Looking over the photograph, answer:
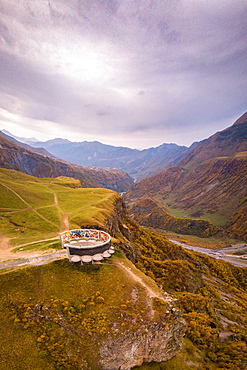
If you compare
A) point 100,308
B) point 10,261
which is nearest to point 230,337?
point 100,308

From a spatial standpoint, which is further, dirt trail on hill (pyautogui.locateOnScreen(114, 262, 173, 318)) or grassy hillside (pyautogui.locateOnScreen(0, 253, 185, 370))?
dirt trail on hill (pyautogui.locateOnScreen(114, 262, 173, 318))

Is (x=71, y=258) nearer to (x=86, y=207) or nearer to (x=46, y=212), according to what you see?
(x=46, y=212)

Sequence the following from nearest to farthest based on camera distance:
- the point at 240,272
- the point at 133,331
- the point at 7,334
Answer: the point at 7,334 → the point at 133,331 → the point at 240,272

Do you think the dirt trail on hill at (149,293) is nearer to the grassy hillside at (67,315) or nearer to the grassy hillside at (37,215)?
the grassy hillside at (67,315)

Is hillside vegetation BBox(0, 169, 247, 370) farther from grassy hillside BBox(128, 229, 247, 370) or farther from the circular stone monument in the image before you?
the circular stone monument

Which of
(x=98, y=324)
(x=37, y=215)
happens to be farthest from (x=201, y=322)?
(x=37, y=215)

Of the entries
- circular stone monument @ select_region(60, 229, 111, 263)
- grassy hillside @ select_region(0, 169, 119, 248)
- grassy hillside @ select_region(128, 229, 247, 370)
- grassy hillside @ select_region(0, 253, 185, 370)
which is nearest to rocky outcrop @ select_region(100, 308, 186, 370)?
grassy hillside @ select_region(0, 253, 185, 370)

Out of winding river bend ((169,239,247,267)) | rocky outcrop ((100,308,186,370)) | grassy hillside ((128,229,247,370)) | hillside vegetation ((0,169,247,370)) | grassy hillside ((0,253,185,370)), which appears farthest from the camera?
winding river bend ((169,239,247,267))

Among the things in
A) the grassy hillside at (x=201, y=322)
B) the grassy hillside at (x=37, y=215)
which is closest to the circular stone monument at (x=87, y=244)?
the grassy hillside at (x=37, y=215)
